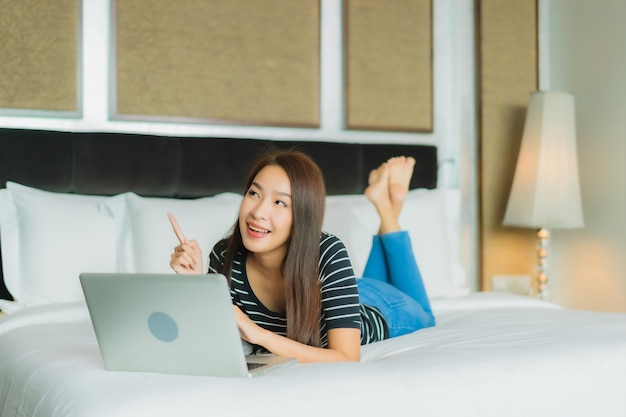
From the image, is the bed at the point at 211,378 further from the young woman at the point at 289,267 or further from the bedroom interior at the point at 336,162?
the young woman at the point at 289,267

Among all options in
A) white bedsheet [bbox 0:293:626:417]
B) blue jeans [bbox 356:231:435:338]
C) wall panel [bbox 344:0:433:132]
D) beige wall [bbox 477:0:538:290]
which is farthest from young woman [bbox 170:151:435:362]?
beige wall [bbox 477:0:538:290]

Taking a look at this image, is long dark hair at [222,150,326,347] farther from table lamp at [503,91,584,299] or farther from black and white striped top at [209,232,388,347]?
Result: table lamp at [503,91,584,299]

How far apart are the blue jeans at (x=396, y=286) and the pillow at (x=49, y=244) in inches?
35.6

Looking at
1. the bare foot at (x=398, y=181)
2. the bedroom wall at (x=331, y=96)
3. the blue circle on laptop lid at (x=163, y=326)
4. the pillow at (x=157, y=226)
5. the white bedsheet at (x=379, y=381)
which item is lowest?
the white bedsheet at (x=379, y=381)

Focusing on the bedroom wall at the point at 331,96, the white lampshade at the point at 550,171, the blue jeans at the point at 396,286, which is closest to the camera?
the blue jeans at the point at 396,286

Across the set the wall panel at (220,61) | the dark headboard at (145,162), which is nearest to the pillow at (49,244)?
the dark headboard at (145,162)

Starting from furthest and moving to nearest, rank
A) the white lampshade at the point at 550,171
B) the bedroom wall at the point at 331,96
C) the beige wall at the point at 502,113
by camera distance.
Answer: the beige wall at the point at 502,113, the white lampshade at the point at 550,171, the bedroom wall at the point at 331,96

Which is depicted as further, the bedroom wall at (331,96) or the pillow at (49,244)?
the bedroom wall at (331,96)

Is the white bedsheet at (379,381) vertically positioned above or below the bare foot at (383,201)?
below

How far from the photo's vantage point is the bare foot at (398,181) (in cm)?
276

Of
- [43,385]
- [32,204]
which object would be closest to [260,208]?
[43,385]

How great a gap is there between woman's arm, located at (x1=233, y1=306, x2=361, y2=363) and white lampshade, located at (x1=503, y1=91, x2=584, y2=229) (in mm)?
2051

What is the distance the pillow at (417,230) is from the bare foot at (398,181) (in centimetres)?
41

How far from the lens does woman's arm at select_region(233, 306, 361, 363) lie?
176cm
